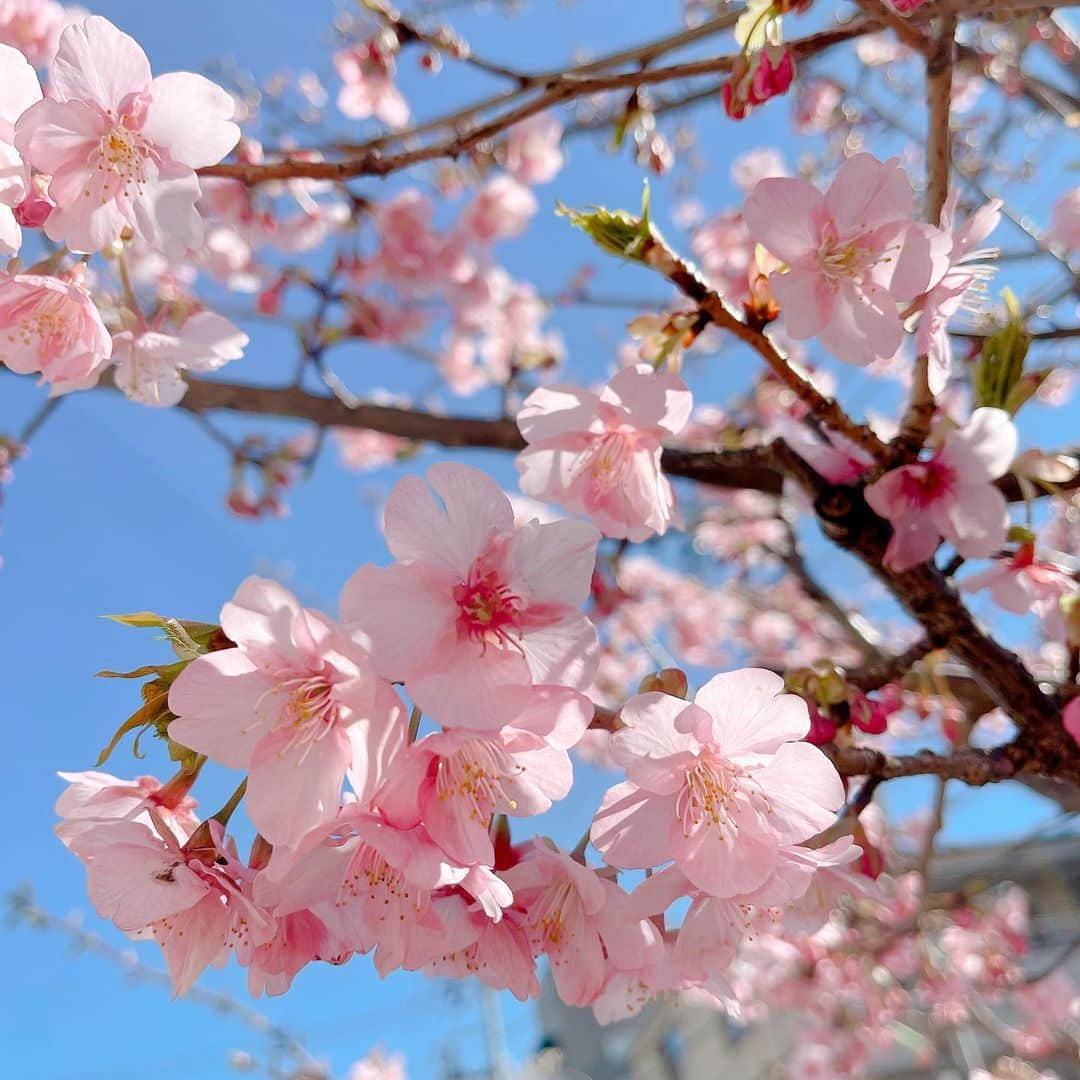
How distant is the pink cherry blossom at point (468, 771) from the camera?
0.65 meters

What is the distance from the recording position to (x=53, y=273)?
985mm

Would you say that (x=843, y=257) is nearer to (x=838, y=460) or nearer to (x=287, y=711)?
(x=838, y=460)

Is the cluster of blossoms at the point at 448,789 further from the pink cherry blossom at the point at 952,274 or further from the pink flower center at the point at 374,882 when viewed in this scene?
the pink cherry blossom at the point at 952,274

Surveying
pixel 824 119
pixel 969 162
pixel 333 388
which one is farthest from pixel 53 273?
pixel 824 119

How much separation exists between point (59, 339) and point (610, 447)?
25.2 inches

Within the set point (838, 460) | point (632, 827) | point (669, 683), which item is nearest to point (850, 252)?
point (838, 460)

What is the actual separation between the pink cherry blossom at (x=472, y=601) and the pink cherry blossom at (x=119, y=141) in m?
0.49

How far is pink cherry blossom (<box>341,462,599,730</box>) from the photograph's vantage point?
2.06 feet

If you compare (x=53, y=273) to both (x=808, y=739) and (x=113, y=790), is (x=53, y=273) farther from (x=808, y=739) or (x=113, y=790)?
(x=808, y=739)

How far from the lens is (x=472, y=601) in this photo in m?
0.72

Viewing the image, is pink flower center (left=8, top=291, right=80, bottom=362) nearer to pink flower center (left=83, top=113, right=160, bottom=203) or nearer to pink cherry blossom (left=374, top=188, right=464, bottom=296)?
pink flower center (left=83, top=113, right=160, bottom=203)

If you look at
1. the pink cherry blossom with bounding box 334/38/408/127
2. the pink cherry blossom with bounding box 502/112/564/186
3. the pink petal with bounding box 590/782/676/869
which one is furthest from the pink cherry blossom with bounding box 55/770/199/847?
the pink cherry blossom with bounding box 502/112/564/186

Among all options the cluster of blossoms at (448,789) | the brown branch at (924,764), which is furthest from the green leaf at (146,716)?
the brown branch at (924,764)

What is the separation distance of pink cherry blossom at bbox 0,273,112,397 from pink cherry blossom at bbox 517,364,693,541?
484 millimetres
